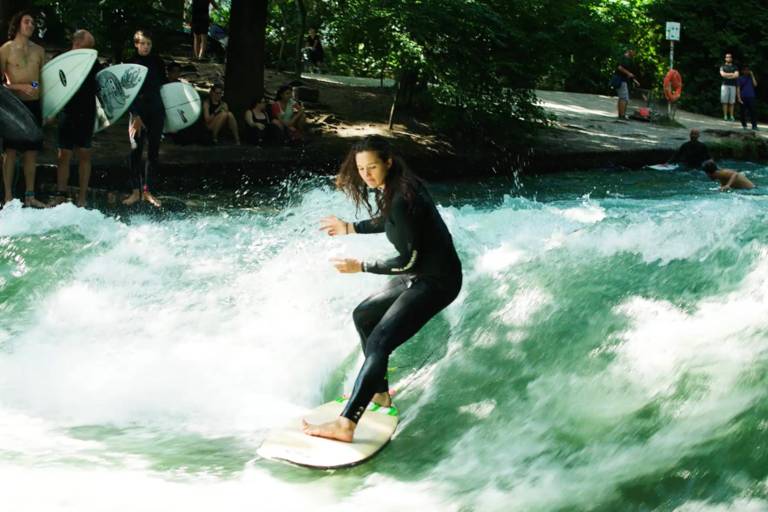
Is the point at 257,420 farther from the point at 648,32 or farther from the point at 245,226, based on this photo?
the point at 648,32

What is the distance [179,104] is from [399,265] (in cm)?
748

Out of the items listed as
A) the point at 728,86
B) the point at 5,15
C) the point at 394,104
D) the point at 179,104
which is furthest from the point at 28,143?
the point at 728,86

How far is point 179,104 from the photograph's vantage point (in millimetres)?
11703

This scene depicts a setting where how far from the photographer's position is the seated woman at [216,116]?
1438 cm

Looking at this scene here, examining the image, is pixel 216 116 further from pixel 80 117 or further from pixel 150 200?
pixel 80 117

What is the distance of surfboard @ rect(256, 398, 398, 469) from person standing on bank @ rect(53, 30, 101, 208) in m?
5.71

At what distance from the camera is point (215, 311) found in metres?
7.00

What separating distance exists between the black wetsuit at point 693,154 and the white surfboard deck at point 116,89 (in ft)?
29.0

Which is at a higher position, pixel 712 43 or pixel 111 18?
pixel 712 43

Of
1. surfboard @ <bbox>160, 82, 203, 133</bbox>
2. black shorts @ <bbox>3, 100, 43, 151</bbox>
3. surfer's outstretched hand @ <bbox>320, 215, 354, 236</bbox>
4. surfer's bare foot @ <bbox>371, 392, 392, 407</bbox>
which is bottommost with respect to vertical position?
surfer's bare foot @ <bbox>371, 392, 392, 407</bbox>

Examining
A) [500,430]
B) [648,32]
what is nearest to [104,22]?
[500,430]

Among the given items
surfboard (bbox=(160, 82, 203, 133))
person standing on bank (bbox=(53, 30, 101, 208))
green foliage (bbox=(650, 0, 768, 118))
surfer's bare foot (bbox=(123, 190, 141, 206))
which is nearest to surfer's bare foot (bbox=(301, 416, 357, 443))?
person standing on bank (bbox=(53, 30, 101, 208))

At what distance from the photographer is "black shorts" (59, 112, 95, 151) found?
9939 mm

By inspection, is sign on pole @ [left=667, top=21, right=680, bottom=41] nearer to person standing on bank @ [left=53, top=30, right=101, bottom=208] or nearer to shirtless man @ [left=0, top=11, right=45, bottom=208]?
person standing on bank @ [left=53, top=30, right=101, bottom=208]
